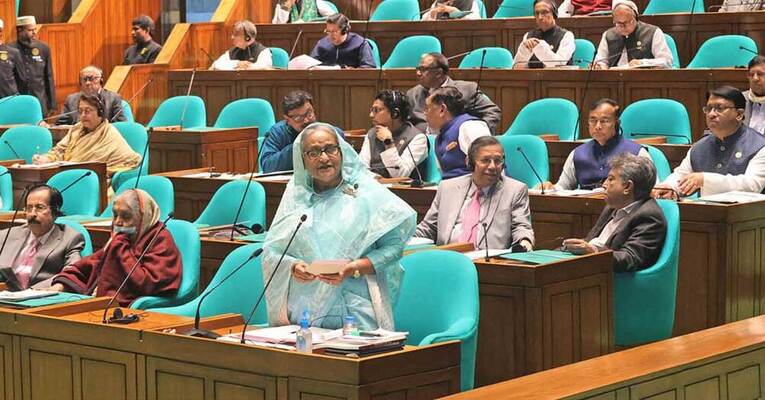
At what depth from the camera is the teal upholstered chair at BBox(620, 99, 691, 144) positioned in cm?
737

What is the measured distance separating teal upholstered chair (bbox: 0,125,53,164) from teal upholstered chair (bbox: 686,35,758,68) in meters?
3.82

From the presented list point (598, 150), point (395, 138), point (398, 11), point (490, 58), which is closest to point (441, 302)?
point (598, 150)

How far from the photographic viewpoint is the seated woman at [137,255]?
5.05 metres

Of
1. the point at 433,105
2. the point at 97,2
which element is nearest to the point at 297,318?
the point at 433,105

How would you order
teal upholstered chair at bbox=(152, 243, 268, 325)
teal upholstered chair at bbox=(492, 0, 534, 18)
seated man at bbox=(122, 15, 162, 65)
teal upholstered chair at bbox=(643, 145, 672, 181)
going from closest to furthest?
teal upholstered chair at bbox=(152, 243, 268, 325), teal upholstered chair at bbox=(643, 145, 672, 181), teal upholstered chair at bbox=(492, 0, 534, 18), seated man at bbox=(122, 15, 162, 65)

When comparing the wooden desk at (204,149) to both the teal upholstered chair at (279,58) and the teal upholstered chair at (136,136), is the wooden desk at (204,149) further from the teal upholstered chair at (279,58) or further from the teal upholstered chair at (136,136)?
the teal upholstered chair at (279,58)

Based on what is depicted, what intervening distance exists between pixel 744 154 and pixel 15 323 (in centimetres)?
319

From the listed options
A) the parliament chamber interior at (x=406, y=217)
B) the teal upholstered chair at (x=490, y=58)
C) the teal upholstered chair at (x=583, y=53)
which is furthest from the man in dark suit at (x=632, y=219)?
the teal upholstered chair at (x=490, y=58)

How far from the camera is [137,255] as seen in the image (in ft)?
16.8

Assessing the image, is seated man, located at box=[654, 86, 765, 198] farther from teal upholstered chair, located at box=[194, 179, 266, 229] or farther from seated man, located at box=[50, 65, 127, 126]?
seated man, located at box=[50, 65, 127, 126]

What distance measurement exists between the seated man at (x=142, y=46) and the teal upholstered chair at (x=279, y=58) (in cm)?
115

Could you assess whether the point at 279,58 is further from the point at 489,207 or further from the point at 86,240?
the point at 489,207

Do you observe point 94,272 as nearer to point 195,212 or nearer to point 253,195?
point 253,195

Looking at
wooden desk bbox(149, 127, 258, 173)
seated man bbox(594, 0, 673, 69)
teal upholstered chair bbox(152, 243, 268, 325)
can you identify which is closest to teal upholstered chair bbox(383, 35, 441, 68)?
seated man bbox(594, 0, 673, 69)
